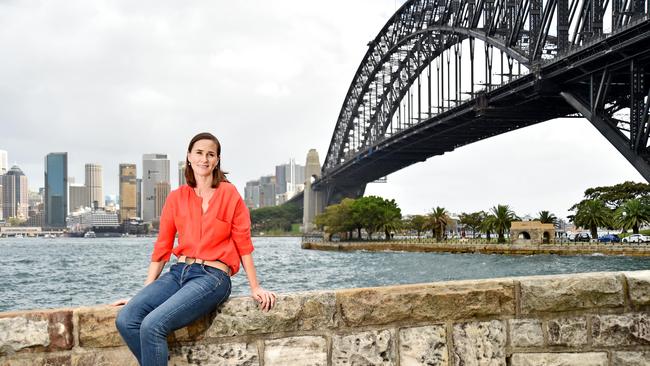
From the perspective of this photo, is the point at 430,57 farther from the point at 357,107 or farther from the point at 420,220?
the point at 420,220

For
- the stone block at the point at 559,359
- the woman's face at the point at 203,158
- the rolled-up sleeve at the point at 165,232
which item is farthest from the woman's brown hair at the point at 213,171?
the stone block at the point at 559,359

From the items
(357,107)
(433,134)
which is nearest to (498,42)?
(433,134)

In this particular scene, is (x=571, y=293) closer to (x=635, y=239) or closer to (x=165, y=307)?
(x=165, y=307)

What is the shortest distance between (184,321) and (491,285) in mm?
1994

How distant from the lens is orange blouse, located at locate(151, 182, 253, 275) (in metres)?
4.55

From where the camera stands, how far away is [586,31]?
34219mm

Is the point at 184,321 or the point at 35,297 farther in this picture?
the point at 35,297

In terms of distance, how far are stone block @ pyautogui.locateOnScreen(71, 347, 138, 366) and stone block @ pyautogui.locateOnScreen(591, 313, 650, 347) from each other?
3009 millimetres

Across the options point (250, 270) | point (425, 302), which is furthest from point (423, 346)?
point (250, 270)

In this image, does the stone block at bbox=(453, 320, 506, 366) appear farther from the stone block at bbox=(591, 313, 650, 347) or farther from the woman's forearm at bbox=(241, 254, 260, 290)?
the woman's forearm at bbox=(241, 254, 260, 290)

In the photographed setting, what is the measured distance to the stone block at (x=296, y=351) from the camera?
4.68 m

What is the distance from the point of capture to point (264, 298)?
4.56 metres

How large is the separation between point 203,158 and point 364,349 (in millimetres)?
1578

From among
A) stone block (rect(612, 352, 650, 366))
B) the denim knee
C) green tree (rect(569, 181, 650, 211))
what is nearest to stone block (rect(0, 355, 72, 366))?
the denim knee
